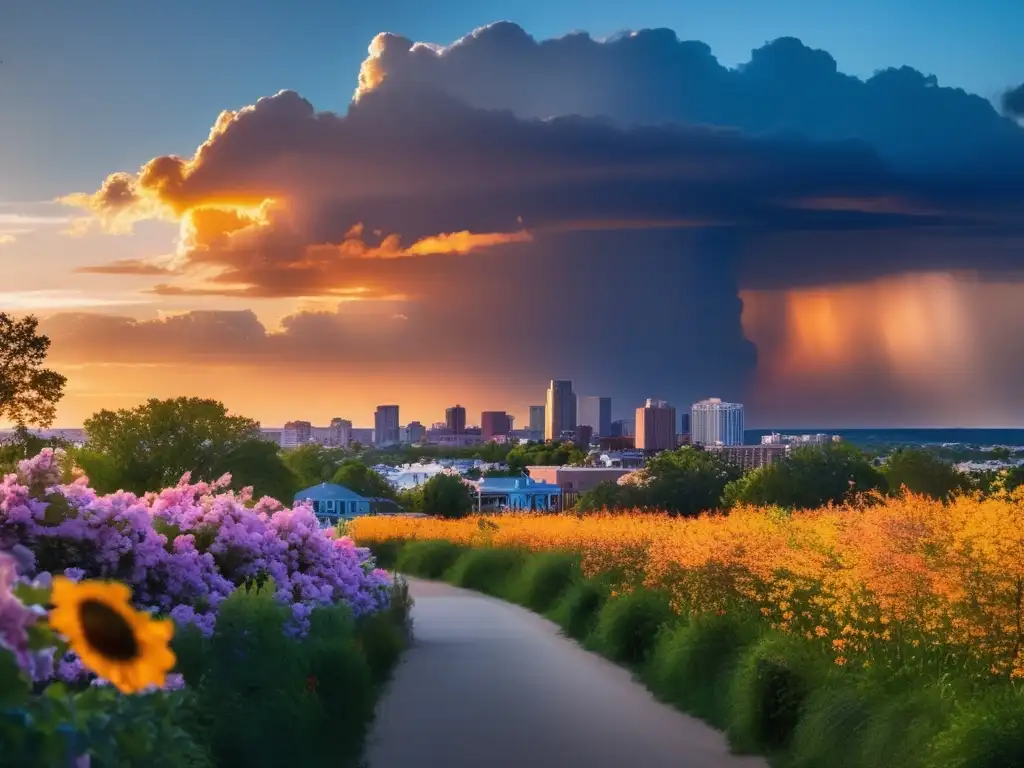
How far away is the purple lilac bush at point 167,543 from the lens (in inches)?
424

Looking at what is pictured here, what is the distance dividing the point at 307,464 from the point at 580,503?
55.7m

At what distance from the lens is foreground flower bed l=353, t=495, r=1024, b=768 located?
8953 mm

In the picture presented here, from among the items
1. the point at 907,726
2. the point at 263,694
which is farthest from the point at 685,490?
the point at 263,694

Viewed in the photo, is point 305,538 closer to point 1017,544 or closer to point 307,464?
point 1017,544

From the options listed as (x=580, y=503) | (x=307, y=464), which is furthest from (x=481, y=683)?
(x=307, y=464)

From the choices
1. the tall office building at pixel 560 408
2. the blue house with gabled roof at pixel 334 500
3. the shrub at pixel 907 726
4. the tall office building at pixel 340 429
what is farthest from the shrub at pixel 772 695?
the tall office building at pixel 340 429

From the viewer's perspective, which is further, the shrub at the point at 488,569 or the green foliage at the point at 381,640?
the shrub at the point at 488,569

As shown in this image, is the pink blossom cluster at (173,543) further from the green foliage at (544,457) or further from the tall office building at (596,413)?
the tall office building at (596,413)

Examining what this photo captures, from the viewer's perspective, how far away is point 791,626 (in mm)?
12828

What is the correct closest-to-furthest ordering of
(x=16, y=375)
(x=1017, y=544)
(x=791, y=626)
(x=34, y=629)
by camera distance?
1. (x=34, y=629)
2. (x=1017, y=544)
3. (x=791, y=626)
4. (x=16, y=375)

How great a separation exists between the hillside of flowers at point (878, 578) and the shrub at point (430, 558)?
14.3m

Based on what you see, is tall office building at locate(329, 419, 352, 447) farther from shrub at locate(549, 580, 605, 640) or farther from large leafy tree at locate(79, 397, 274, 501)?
shrub at locate(549, 580, 605, 640)

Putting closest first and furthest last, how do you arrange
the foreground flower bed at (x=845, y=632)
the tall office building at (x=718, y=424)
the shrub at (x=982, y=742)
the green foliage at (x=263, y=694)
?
the shrub at (x=982, y=742), the green foliage at (x=263, y=694), the foreground flower bed at (x=845, y=632), the tall office building at (x=718, y=424)

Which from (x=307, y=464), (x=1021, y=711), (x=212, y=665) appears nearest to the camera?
(x=1021, y=711)
